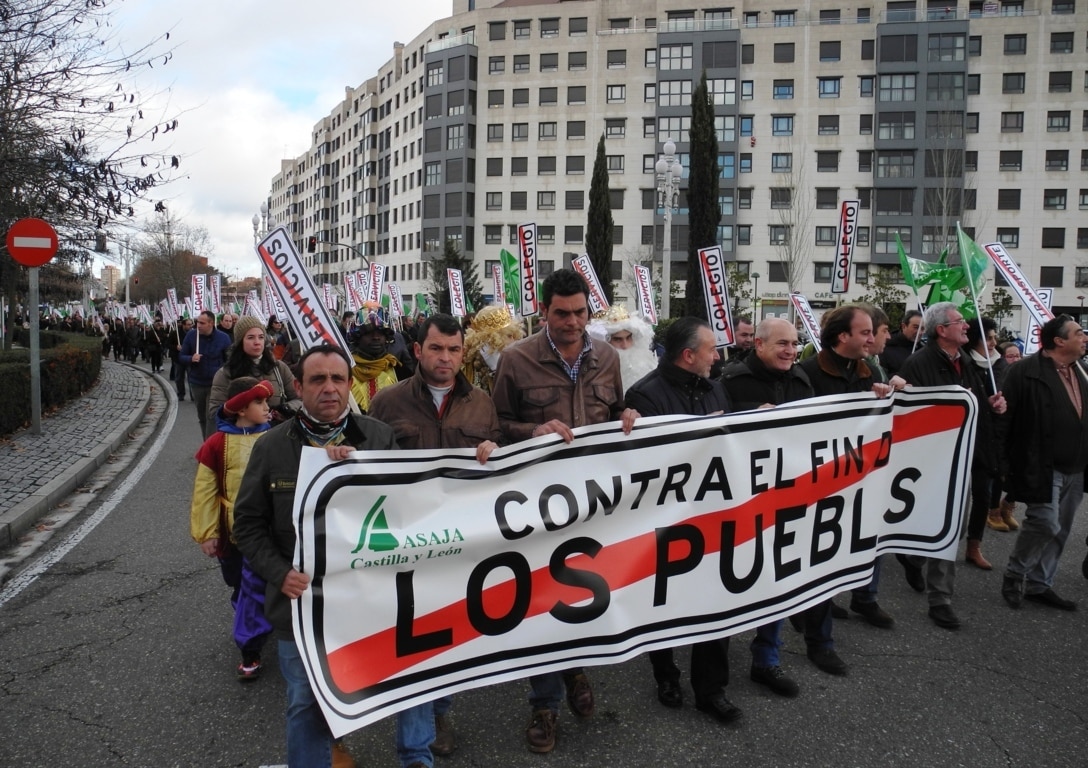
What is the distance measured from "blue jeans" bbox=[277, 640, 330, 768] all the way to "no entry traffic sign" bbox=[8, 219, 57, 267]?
1000cm

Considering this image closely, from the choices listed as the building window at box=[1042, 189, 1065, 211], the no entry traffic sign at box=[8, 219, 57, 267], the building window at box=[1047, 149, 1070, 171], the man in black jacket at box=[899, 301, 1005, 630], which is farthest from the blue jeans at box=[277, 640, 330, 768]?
the building window at box=[1047, 149, 1070, 171]

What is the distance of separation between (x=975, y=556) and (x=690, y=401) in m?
3.70

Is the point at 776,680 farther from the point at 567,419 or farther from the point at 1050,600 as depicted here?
the point at 1050,600

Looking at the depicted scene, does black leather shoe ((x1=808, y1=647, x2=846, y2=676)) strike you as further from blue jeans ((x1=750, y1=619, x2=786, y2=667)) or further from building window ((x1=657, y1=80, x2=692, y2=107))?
building window ((x1=657, y1=80, x2=692, y2=107))

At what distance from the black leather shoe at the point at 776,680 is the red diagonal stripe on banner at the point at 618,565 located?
77 centimetres

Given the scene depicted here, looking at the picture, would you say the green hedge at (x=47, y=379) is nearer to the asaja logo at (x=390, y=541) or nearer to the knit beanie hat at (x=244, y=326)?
the knit beanie hat at (x=244, y=326)

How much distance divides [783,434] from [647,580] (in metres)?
1.05

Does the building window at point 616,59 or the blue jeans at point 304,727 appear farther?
the building window at point 616,59

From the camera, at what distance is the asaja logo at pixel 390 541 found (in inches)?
123

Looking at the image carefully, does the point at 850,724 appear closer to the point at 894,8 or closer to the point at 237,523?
the point at 237,523

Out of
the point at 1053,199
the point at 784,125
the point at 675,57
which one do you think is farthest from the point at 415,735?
the point at 1053,199

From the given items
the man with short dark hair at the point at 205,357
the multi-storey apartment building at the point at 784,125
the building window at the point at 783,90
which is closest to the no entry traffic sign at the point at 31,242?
the man with short dark hair at the point at 205,357

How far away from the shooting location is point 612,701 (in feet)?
13.0

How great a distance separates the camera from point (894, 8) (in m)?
61.2
